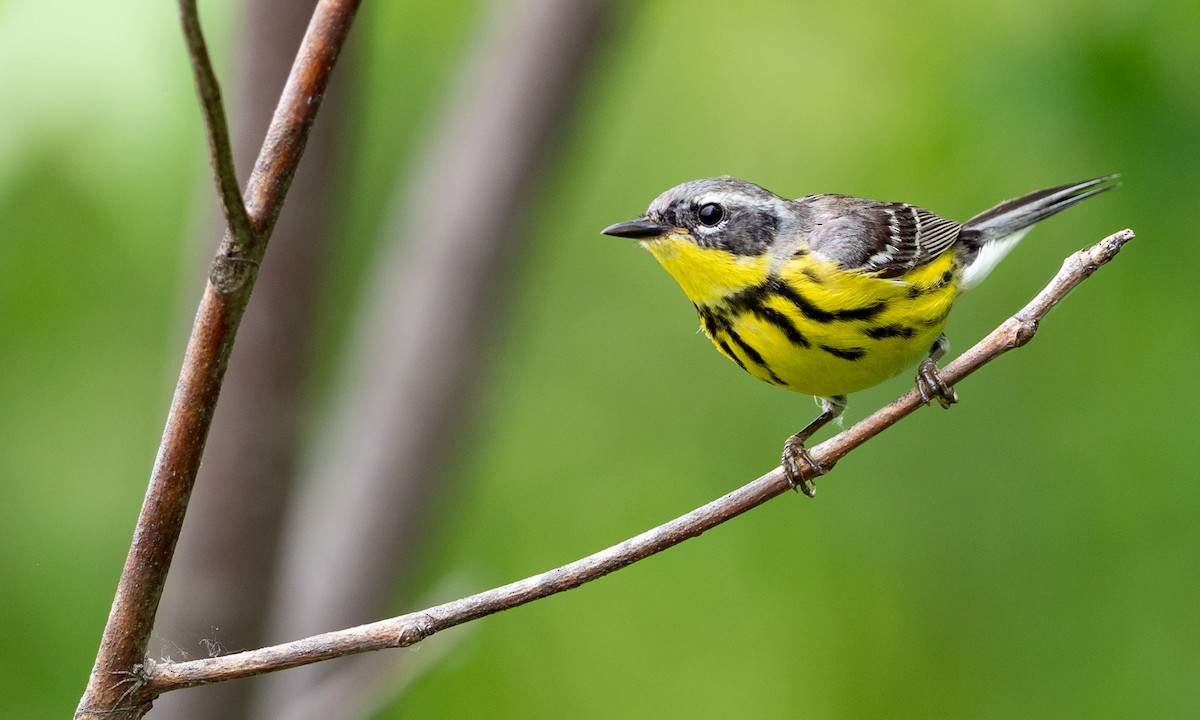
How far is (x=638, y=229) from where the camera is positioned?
3.49m

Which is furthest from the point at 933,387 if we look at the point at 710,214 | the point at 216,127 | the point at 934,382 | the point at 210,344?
the point at 216,127

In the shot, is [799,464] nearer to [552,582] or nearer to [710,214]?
[710,214]

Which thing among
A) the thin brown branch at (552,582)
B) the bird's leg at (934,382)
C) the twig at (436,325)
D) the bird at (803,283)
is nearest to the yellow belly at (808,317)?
the bird at (803,283)

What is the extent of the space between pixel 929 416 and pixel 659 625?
1640mm

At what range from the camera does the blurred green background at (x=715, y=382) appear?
3.79m

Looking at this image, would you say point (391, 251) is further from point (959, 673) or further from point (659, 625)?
point (959, 673)

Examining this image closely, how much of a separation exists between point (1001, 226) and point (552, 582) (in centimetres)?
285

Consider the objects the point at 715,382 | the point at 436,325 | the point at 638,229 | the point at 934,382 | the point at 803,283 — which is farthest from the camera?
the point at 715,382

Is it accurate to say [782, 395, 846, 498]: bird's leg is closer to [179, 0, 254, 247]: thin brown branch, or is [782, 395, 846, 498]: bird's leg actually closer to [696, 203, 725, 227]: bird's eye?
[696, 203, 725, 227]: bird's eye

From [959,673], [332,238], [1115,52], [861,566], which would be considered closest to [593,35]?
[332,238]

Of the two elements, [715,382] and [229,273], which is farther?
[715,382]

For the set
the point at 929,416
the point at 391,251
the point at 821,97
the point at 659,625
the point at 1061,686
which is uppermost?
the point at 821,97

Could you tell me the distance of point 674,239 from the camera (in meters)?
3.63

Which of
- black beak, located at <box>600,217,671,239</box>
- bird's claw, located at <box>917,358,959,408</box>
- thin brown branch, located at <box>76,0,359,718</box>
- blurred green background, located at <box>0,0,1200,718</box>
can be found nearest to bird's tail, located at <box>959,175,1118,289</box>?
blurred green background, located at <box>0,0,1200,718</box>
